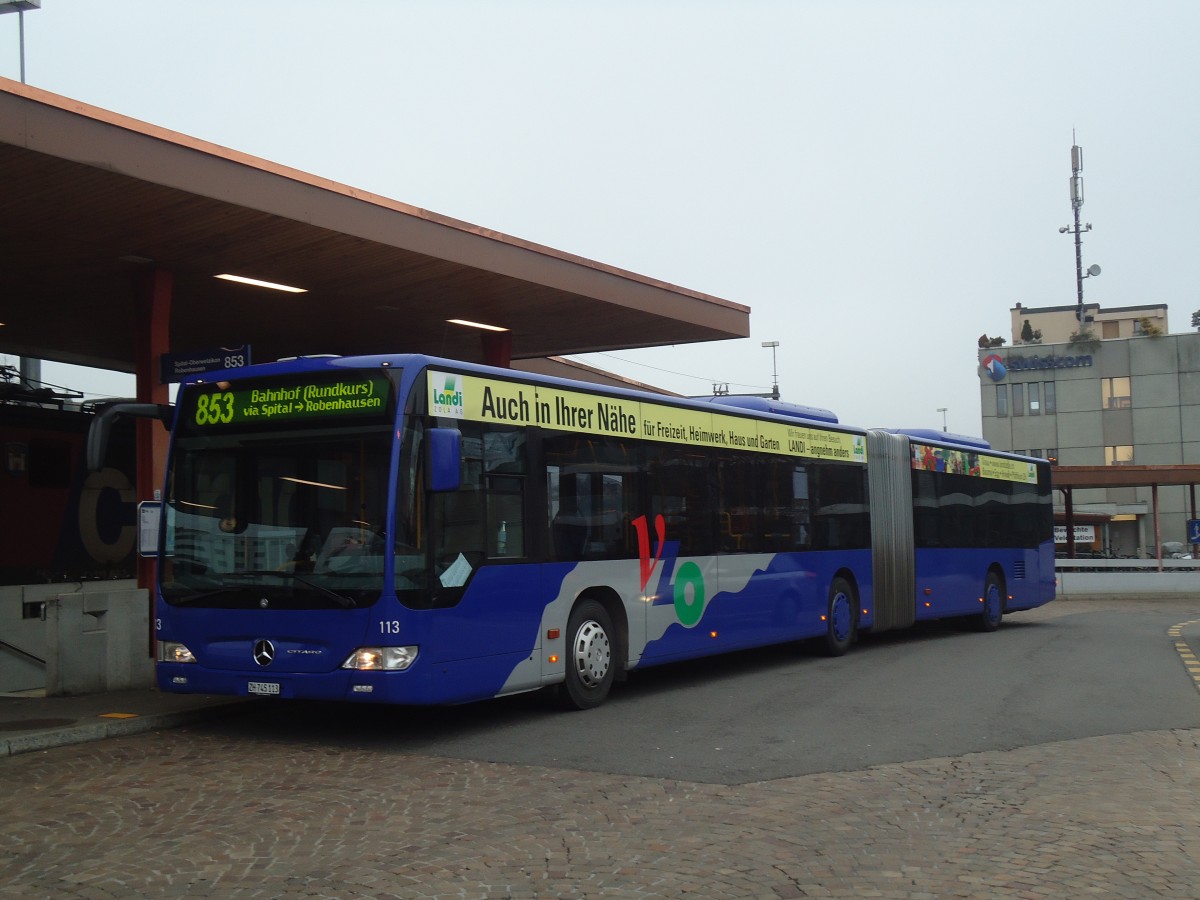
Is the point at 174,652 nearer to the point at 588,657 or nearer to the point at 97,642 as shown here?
the point at 97,642

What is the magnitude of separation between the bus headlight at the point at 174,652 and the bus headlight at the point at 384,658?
1630 millimetres

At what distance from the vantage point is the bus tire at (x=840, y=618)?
16516 millimetres

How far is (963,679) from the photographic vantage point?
13836 millimetres

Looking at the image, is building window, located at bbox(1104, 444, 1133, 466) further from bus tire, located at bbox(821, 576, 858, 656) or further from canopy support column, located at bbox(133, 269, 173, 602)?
canopy support column, located at bbox(133, 269, 173, 602)

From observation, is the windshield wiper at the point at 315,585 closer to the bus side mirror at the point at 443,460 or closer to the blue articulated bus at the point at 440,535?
the blue articulated bus at the point at 440,535

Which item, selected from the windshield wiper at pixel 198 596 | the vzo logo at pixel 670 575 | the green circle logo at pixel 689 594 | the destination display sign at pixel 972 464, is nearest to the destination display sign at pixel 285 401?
the windshield wiper at pixel 198 596

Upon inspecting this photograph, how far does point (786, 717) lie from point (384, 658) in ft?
12.3

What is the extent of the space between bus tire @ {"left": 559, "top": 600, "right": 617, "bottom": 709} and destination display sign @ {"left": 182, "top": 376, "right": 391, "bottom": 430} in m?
2.91

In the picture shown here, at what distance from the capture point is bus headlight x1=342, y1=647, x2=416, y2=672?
30.8ft

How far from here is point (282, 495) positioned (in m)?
9.89

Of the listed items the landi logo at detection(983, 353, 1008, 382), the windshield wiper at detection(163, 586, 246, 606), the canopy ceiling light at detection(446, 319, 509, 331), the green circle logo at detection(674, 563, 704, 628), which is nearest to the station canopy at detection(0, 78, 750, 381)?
the canopy ceiling light at detection(446, 319, 509, 331)

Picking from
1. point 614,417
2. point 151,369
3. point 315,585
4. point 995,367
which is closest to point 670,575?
point 614,417

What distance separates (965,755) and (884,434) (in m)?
9.93

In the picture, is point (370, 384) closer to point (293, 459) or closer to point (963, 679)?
point (293, 459)
